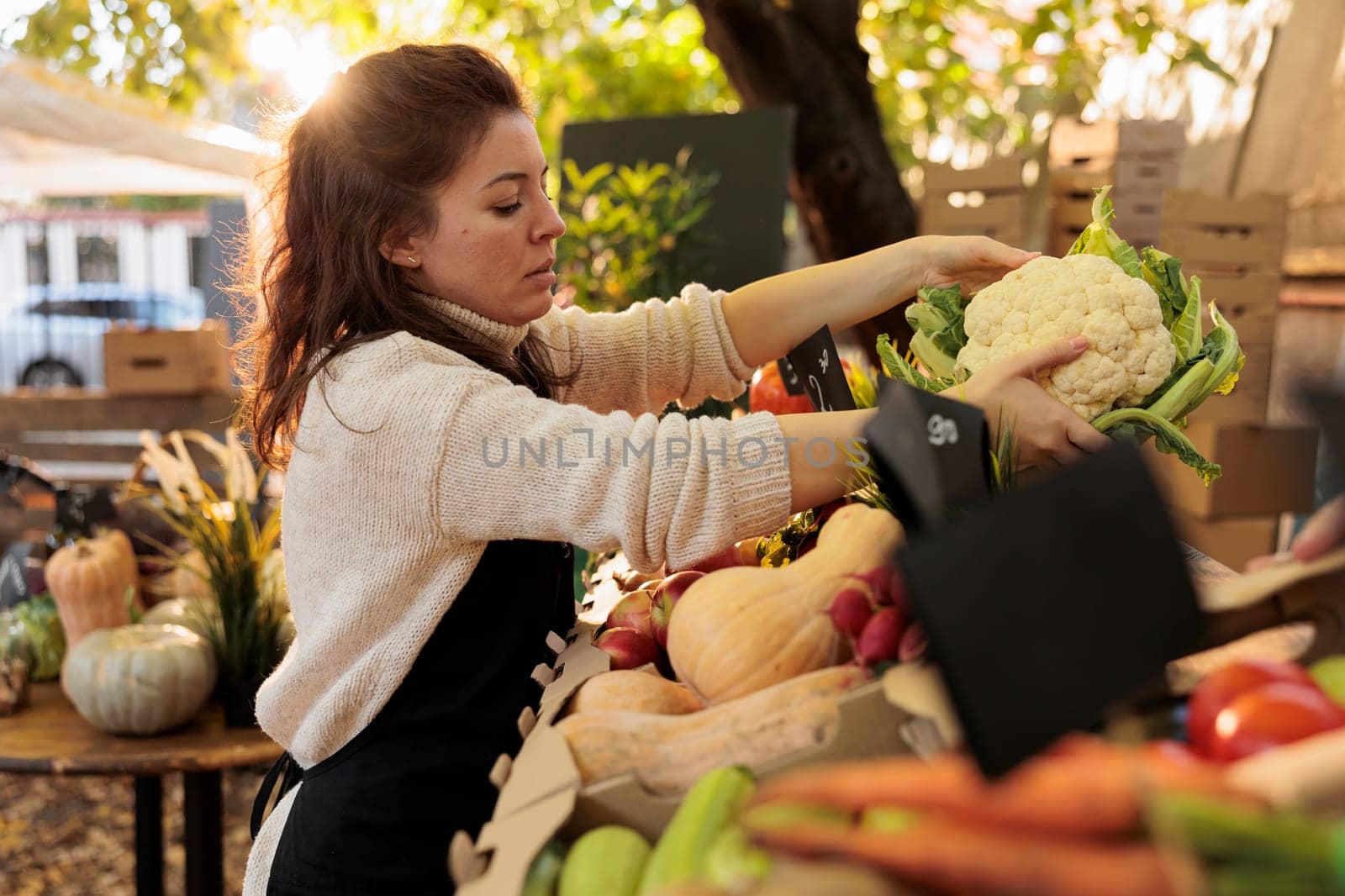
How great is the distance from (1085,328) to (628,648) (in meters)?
0.67

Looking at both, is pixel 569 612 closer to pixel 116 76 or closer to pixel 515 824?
pixel 515 824

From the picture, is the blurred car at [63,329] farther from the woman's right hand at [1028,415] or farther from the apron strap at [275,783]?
the woman's right hand at [1028,415]

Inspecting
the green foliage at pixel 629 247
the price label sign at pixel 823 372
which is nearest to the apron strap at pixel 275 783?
the price label sign at pixel 823 372

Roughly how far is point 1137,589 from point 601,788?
0.46 m

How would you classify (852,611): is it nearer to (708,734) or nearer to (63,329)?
(708,734)

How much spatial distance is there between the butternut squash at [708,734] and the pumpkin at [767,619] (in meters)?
0.05

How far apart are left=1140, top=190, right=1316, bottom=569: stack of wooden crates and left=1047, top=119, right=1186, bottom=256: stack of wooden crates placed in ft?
0.86

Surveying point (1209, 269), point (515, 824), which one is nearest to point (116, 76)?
point (1209, 269)

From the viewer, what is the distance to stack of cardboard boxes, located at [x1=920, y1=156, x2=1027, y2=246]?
162 inches

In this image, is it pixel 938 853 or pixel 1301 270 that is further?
pixel 1301 270

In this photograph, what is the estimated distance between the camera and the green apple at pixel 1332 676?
2.61ft

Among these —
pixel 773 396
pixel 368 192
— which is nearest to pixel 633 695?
pixel 368 192

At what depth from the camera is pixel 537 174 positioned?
62.0 inches

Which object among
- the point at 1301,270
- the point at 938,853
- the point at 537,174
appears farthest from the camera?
the point at 1301,270
